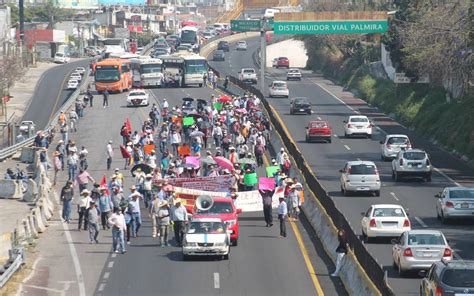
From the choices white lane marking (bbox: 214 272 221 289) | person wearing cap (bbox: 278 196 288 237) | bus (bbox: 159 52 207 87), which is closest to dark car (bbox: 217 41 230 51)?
bus (bbox: 159 52 207 87)

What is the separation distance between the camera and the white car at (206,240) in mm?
33188

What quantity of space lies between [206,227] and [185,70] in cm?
7044

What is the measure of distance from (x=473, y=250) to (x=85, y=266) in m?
10.8

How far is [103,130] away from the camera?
71625 mm

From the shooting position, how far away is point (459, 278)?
79.8 ft

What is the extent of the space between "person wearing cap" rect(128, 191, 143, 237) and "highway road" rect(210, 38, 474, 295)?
22.3ft

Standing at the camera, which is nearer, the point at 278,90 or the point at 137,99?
the point at 137,99

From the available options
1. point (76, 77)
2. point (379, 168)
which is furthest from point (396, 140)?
point (76, 77)

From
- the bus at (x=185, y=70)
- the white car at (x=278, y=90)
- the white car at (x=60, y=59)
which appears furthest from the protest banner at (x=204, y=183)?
the white car at (x=60, y=59)

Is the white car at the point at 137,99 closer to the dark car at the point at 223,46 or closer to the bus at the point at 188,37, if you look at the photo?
the dark car at the point at 223,46

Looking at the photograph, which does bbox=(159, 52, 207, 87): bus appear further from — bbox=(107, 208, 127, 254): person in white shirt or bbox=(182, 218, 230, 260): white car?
bbox=(182, 218, 230, 260): white car

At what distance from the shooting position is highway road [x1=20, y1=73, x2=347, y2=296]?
1184 inches

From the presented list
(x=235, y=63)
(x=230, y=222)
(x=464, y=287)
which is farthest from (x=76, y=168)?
(x=235, y=63)

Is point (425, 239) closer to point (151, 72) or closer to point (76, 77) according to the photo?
point (151, 72)
